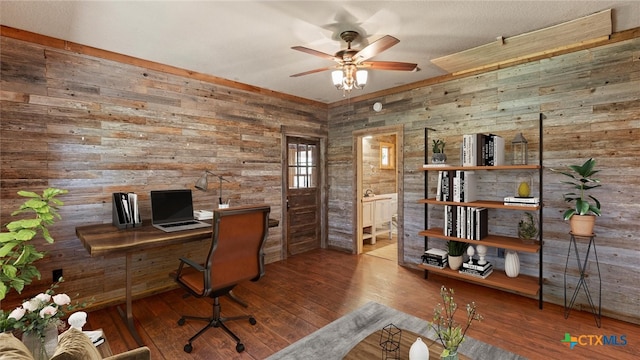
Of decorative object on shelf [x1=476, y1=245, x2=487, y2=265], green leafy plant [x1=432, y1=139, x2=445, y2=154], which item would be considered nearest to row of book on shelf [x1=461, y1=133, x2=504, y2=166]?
green leafy plant [x1=432, y1=139, x2=445, y2=154]

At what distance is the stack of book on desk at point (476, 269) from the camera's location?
329 centimetres

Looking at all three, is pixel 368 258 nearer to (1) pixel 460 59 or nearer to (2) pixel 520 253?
(2) pixel 520 253

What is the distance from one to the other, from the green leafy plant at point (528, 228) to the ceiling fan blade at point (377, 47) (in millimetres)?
2399

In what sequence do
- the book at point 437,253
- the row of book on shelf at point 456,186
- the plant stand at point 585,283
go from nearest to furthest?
the plant stand at point 585,283 < the row of book on shelf at point 456,186 < the book at point 437,253

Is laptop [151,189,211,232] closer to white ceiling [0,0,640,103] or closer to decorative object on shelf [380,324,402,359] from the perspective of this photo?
white ceiling [0,0,640,103]

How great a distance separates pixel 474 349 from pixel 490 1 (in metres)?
2.55

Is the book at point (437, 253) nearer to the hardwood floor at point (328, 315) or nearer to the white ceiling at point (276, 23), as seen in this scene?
the hardwood floor at point (328, 315)

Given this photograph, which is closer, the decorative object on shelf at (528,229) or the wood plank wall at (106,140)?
the wood plank wall at (106,140)

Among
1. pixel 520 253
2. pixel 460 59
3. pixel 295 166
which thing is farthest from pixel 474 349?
pixel 295 166

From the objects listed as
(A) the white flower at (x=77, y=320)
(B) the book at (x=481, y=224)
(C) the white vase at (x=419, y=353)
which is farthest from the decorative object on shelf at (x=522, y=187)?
(A) the white flower at (x=77, y=320)

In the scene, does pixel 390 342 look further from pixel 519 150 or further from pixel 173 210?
pixel 519 150

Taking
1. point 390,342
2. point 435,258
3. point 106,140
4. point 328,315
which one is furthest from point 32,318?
point 435,258

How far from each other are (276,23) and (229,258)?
200 centimetres


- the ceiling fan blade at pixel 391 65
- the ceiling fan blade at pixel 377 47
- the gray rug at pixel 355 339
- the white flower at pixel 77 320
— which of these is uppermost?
the ceiling fan blade at pixel 377 47
